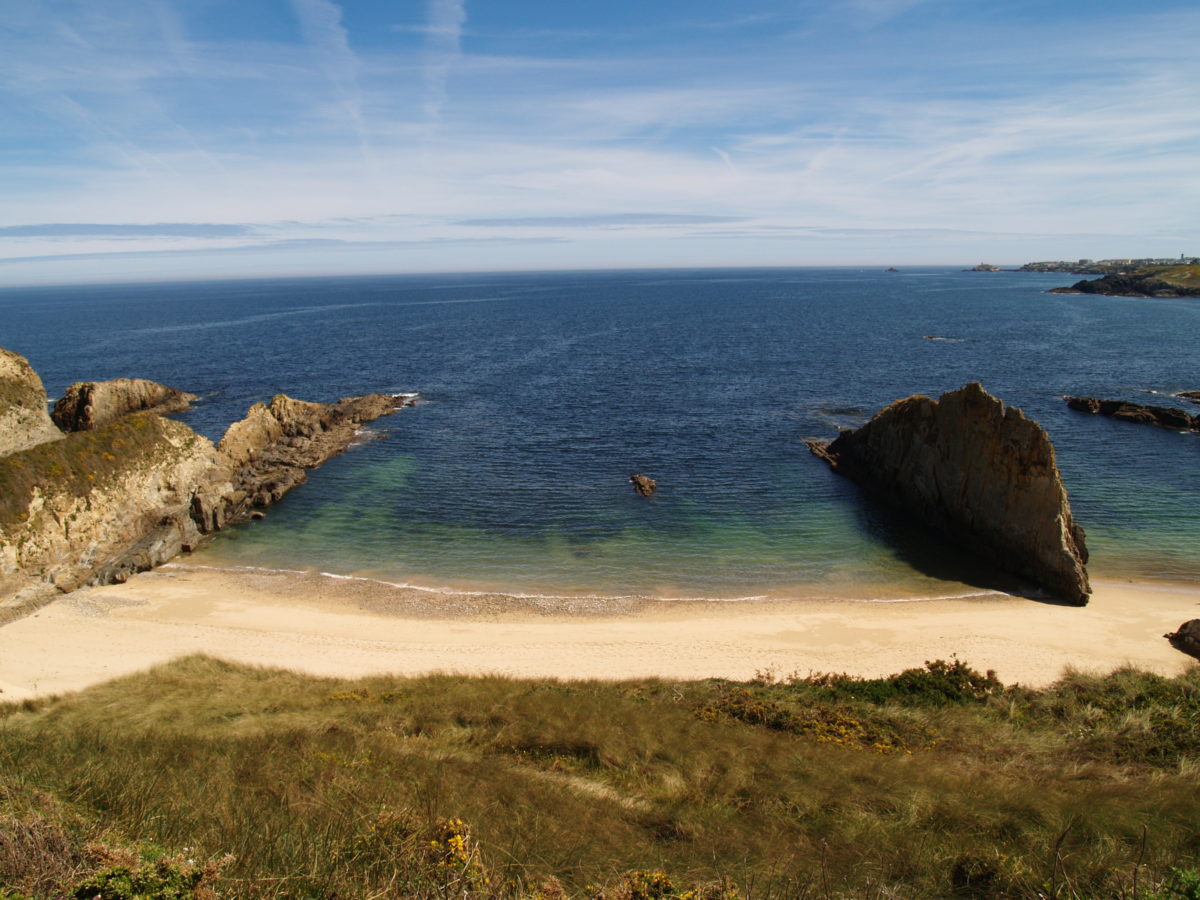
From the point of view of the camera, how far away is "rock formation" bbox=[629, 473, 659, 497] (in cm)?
4381

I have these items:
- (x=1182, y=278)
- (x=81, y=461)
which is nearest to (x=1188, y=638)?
(x=81, y=461)

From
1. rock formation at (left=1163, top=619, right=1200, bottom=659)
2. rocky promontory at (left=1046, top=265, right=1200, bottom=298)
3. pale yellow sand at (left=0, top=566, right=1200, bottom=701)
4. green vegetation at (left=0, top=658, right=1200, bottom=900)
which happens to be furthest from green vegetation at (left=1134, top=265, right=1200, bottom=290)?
green vegetation at (left=0, top=658, right=1200, bottom=900)

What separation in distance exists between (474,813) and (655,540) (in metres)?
25.7

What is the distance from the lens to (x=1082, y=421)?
59.0 metres

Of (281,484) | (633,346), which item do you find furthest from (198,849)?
(633,346)

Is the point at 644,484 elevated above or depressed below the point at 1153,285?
below

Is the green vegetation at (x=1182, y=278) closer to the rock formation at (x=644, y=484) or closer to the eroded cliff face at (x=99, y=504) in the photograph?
the rock formation at (x=644, y=484)

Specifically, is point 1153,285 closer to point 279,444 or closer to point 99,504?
point 279,444

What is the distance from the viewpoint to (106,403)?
2215 inches

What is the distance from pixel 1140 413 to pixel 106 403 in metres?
90.3

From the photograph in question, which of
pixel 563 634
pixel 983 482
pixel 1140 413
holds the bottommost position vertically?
pixel 563 634

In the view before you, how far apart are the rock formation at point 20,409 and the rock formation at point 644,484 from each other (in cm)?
3589

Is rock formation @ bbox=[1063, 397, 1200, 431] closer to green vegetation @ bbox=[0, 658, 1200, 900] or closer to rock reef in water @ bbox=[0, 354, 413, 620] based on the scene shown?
green vegetation @ bbox=[0, 658, 1200, 900]

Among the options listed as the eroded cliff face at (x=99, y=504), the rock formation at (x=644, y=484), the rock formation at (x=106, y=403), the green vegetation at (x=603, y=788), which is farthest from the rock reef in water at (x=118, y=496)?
the rock formation at (x=644, y=484)
